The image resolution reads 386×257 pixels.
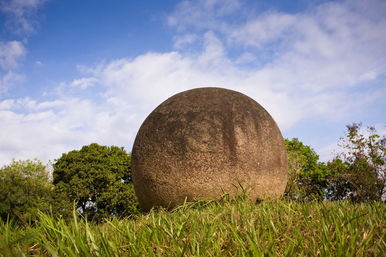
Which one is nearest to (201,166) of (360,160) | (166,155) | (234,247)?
(166,155)

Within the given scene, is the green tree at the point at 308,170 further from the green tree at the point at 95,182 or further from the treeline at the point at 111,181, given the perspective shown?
the green tree at the point at 95,182

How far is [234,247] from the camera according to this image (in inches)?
102

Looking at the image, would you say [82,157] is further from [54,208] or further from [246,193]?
[246,193]

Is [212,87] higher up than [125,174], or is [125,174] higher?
[212,87]

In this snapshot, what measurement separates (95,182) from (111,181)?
91 cm

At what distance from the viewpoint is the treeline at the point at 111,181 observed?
1529cm

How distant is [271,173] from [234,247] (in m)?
3.92

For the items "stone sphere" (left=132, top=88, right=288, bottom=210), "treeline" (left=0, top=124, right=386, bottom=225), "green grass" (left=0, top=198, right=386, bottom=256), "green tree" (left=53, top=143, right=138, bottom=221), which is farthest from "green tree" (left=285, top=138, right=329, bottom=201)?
"green grass" (left=0, top=198, right=386, bottom=256)

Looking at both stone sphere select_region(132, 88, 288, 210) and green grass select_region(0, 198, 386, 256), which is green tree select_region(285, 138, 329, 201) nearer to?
stone sphere select_region(132, 88, 288, 210)

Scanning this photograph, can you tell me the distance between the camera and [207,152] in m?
5.90

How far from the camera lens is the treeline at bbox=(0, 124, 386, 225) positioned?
15.3 m

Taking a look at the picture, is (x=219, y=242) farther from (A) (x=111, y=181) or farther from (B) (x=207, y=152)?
(A) (x=111, y=181)

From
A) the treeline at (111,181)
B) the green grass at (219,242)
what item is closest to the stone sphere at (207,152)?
the green grass at (219,242)

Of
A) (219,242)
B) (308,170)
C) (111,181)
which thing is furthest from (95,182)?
(219,242)
